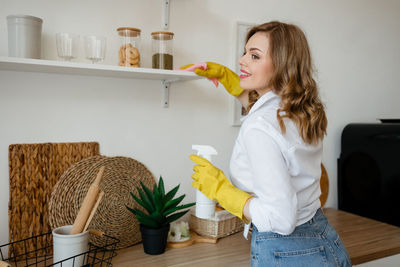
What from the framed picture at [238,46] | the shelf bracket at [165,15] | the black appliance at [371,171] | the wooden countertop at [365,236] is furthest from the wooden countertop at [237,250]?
the shelf bracket at [165,15]

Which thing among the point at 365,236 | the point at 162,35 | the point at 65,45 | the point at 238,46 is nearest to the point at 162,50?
the point at 162,35

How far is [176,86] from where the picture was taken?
1.60 m

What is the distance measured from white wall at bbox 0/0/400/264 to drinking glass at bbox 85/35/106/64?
0.12 meters

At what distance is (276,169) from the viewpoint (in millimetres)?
914

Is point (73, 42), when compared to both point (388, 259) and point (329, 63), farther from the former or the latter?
point (388, 259)

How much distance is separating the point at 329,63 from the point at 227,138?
0.76 metres

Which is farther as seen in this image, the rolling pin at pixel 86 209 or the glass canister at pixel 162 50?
the glass canister at pixel 162 50

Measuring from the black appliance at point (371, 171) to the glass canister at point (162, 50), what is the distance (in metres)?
1.12

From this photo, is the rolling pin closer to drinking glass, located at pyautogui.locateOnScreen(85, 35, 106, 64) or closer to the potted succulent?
the potted succulent

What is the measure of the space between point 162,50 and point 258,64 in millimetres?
432

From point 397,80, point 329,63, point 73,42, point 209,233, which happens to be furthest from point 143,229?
point 397,80

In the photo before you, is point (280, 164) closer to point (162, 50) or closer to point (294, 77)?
point (294, 77)

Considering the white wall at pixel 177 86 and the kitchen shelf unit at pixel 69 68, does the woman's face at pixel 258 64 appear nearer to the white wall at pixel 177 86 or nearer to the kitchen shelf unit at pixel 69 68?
the kitchen shelf unit at pixel 69 68

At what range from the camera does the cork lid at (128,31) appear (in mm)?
1310
